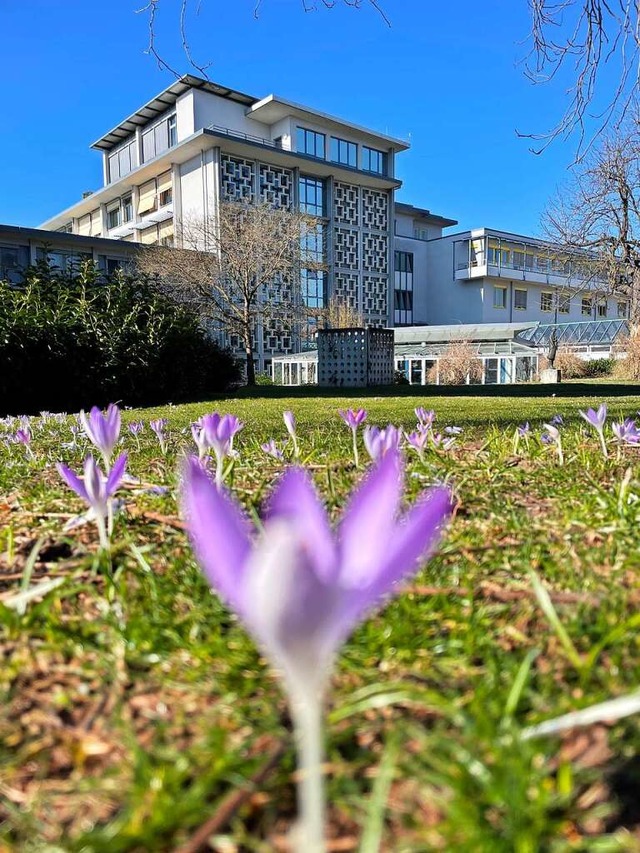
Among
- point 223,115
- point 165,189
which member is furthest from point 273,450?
point 165,189

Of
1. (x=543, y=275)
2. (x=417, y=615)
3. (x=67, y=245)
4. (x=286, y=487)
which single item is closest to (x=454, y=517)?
(x=417, y=615)

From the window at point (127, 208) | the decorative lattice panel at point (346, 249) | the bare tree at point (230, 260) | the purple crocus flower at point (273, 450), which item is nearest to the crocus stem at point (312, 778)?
the purple crocus flower at point (273, 450)

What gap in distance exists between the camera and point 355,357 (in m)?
18.8

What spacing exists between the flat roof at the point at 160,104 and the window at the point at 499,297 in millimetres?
21720

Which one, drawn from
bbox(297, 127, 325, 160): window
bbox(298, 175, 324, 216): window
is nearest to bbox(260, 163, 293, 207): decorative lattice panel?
bbox(298, 175, 324, 216): window

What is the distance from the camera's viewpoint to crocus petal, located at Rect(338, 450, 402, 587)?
0.36 meters

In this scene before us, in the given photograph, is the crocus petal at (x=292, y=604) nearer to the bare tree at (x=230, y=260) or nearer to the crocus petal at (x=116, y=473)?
the crocus petal at (x=116, y=473)

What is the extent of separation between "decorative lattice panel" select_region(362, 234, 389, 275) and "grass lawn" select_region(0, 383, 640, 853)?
37845mm

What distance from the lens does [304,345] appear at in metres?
34.3

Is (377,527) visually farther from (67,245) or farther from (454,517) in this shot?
(67,245)

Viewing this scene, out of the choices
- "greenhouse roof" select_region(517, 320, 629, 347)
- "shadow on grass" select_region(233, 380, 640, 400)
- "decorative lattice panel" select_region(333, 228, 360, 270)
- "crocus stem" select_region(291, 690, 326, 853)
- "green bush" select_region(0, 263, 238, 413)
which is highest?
"decorative lattice panel" select_region(333, 228, 360, 270)

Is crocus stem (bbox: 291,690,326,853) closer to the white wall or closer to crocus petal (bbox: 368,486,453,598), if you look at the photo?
crocus petal (bbox: 368,486,453,598)

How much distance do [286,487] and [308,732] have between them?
0.16 metres

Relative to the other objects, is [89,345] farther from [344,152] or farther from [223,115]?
[344,152]
